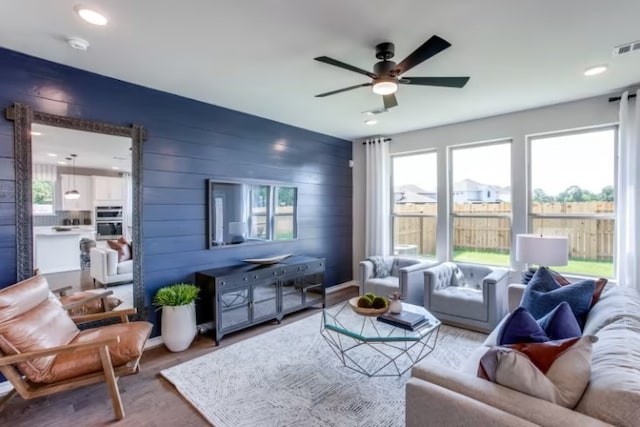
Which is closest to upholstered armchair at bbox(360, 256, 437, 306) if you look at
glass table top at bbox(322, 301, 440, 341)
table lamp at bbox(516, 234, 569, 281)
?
glass table top at bbox(322, 301, 440, 341)

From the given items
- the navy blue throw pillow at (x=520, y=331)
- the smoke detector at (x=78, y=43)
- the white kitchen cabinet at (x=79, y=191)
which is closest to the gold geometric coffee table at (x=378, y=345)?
the navy blue throw pillow at (x=520, y=331)

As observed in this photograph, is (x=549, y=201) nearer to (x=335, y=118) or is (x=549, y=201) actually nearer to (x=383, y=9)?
(x=335, y=118)

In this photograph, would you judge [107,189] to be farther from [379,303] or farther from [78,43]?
[379,303]

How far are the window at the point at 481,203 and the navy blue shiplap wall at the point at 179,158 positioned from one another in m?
2.00

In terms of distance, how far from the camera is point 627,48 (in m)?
2.49

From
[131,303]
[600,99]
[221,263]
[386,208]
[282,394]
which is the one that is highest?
[600,99]

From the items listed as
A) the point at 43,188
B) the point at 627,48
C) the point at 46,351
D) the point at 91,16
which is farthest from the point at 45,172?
the point at 627,48

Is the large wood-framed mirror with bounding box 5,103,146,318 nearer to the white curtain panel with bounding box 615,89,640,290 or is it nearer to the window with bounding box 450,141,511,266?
the window with bounding box 450,141,511,266

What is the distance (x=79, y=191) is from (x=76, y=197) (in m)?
0.06

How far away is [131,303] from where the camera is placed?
3186 mm

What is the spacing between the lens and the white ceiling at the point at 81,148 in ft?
8.81

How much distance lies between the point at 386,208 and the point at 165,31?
4.01 meters

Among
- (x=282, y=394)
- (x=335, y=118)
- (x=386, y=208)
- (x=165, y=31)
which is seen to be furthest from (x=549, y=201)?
(x=165, y=31)

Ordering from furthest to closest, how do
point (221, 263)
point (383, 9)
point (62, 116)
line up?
1. point (221, 263)
2. point (62, 116)
3. point (383, 9)
